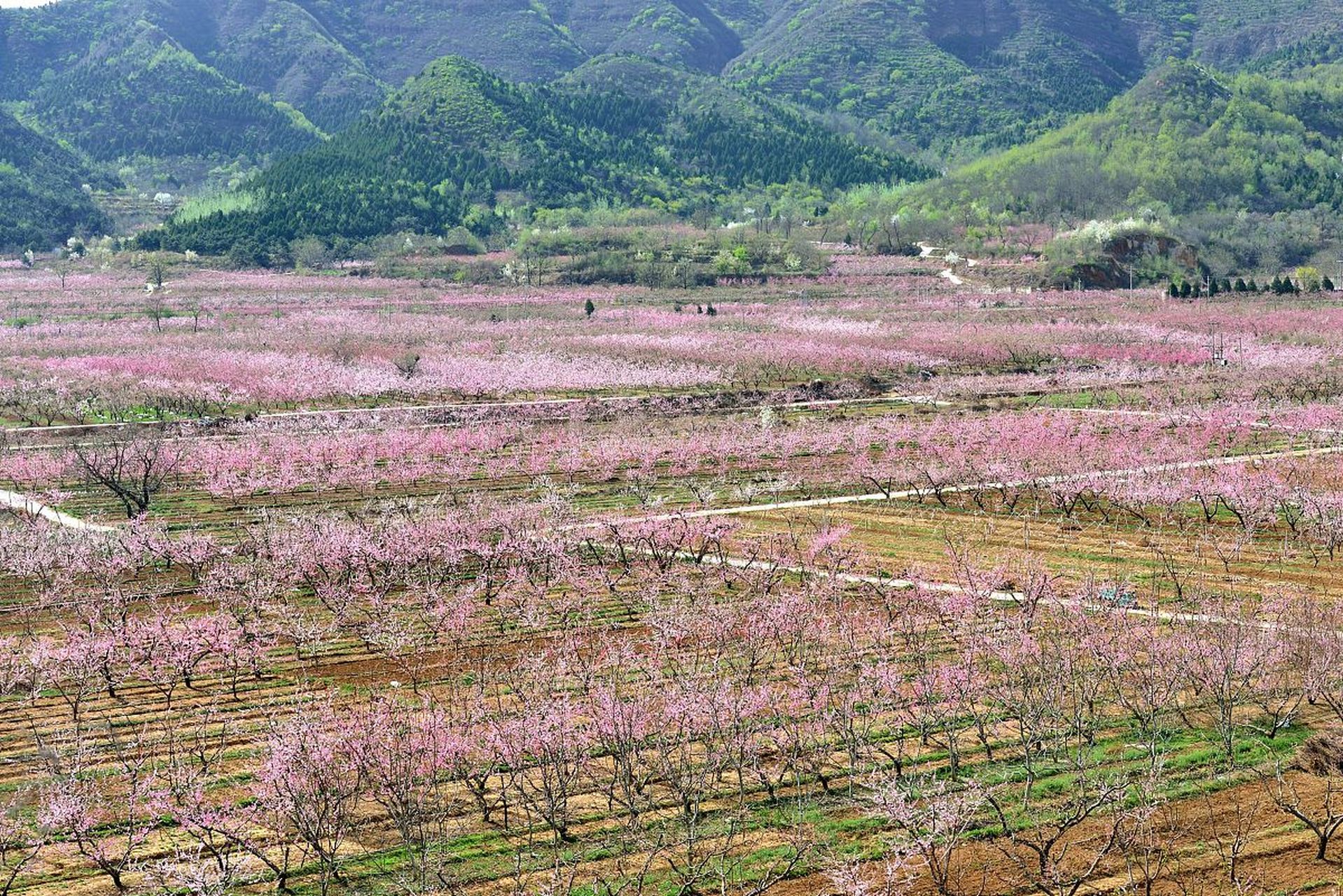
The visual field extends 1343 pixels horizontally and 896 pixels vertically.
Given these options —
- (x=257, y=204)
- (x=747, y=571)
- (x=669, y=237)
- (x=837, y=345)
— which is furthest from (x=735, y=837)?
(x=257, y=204)

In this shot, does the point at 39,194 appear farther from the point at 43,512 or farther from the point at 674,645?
the point at 674,645

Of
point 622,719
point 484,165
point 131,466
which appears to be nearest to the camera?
point 622,719

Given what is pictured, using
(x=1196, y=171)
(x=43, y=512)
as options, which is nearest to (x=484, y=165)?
(x=1196, y=171)

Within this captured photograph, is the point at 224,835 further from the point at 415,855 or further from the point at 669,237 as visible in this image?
the point at 669,237

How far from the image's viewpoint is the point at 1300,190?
140500 millimetres

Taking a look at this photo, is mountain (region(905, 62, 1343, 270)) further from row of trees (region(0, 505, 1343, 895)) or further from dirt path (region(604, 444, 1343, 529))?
row of trees (region(0, 505, 1343, 895))

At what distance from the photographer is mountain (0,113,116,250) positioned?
158 meters

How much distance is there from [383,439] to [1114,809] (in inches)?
1232

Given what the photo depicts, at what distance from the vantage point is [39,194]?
168 m

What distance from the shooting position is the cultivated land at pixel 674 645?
15758mm

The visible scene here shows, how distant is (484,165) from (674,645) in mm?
151821

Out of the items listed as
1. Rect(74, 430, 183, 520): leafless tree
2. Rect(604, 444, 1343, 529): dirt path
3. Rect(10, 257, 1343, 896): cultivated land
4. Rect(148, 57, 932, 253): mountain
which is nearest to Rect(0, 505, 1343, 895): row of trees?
Rect(10, 257, 1343, 896): cultivated land

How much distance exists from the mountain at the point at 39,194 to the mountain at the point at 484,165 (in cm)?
2408

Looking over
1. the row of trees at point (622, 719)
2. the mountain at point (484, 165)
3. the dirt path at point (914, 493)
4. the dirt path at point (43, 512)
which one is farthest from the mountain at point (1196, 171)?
the dirt path at point (43, 512)
